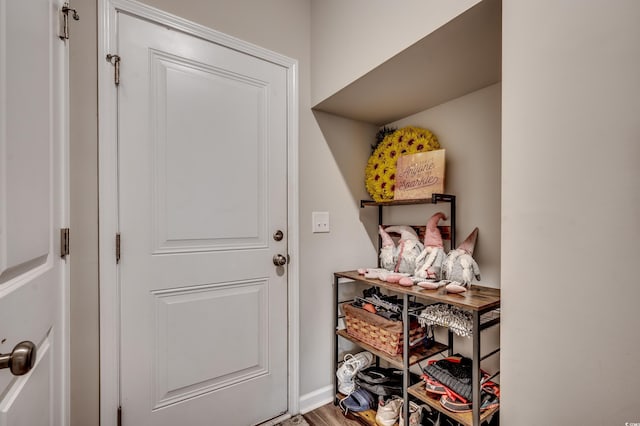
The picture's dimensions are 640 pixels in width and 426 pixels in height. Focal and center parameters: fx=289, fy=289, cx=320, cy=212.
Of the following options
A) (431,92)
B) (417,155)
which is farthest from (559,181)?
(431,92)

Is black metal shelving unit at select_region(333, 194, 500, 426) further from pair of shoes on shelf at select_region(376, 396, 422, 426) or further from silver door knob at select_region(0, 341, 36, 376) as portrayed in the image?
silver door knob at select_region(0, 341, 36, 376)

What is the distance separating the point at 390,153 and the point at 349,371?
1334 millimetres

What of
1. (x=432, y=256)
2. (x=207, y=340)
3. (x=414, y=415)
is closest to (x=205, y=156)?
(x=207, y=340)

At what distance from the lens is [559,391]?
796mm

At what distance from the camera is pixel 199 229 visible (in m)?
1.39

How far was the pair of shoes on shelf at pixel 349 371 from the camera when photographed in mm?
1703

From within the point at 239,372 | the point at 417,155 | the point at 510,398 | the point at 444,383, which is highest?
the point at 417,155

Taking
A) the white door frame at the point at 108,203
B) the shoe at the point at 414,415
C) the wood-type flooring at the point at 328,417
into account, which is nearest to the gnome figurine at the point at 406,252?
the shoe at the point at 414,415

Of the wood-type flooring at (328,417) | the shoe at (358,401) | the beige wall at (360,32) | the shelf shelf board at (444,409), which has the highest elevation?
the beige wall at (360,32)

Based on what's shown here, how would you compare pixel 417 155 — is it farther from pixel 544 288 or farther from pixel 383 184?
pixel 544 288

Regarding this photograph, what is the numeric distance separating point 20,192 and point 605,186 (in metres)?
1.34

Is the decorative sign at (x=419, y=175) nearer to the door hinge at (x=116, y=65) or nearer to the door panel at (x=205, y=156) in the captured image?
the door panel at (x=205, y=156)

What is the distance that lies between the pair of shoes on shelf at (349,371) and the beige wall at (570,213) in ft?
3.07

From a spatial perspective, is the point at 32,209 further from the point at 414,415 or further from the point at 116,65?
the point at 414,415
